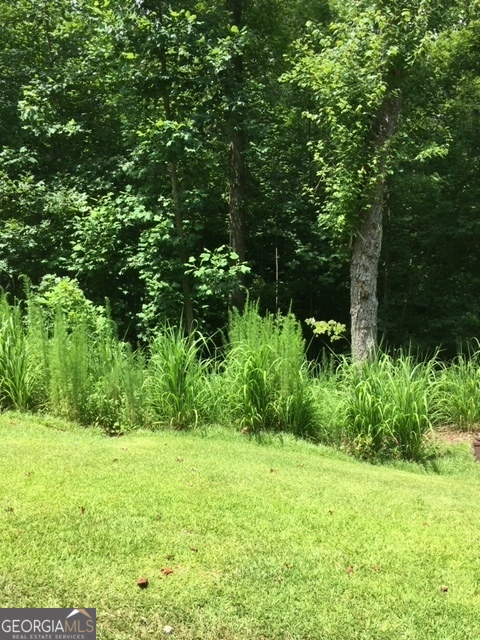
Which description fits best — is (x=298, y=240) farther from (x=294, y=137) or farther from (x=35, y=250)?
(x=35, y=250)

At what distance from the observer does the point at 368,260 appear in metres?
7.59

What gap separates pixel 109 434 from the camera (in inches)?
211

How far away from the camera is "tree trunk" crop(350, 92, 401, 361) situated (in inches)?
291

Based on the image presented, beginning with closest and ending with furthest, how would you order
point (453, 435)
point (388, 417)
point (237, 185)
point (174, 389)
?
1. point (388, 417)
2. point (174, 389)
3. point (453, 435)
4. point (237, 185)

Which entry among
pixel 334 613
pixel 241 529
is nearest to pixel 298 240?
pixel 241 529

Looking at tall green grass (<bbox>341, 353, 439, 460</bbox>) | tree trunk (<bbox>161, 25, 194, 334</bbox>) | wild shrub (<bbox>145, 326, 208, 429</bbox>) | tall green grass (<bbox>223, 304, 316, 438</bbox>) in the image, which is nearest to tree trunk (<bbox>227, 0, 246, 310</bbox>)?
tree trunk (<bbox>161, 25, 194, 334</bbox>)

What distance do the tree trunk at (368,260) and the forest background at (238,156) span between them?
0.18 feet

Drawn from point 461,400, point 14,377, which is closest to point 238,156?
point 461,400

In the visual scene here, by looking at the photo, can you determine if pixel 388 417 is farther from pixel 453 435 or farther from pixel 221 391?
pixel 221 391

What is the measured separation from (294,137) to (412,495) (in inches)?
319

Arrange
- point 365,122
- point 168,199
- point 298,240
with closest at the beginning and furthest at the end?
point 365,122, point 168,199, point 298,240

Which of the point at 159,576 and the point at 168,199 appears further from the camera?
the point at 168,199

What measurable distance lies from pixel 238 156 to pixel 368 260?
317 centimetres

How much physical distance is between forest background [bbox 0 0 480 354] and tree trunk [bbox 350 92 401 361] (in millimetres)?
55
